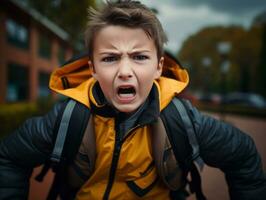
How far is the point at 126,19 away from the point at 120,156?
83cm

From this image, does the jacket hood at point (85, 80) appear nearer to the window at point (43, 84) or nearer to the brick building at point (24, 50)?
the brick building at point (24, 50)

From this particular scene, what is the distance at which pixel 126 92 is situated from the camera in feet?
6.12

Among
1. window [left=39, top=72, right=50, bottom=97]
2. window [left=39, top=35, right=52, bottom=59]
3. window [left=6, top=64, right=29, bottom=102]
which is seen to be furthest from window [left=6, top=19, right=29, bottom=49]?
window [left=39, top=72, right=50, bottom=97]

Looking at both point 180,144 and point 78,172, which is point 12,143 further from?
point 180,144

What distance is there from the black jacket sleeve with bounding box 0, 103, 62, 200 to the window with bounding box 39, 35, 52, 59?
2290 centimetres

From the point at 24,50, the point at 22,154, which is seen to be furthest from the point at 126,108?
the point at 24,50

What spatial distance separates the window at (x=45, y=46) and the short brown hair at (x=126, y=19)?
22800 millimetres

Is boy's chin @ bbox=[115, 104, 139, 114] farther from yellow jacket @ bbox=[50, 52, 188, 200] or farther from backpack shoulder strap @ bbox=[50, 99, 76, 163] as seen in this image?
backpack shoulder strap @ bbox=[50, 99, 76, 163]

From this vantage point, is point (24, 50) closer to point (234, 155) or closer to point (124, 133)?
point (124, 133)

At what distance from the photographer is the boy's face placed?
181cm

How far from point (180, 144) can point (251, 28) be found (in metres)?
42.3

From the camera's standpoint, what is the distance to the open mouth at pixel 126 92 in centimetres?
184

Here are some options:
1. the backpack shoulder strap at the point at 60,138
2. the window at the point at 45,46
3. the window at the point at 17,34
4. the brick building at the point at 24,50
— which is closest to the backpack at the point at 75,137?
the backpack shoulder strap at the point at 60,138

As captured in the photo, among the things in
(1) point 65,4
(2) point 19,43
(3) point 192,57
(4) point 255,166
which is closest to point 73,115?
(4) point 255,166
